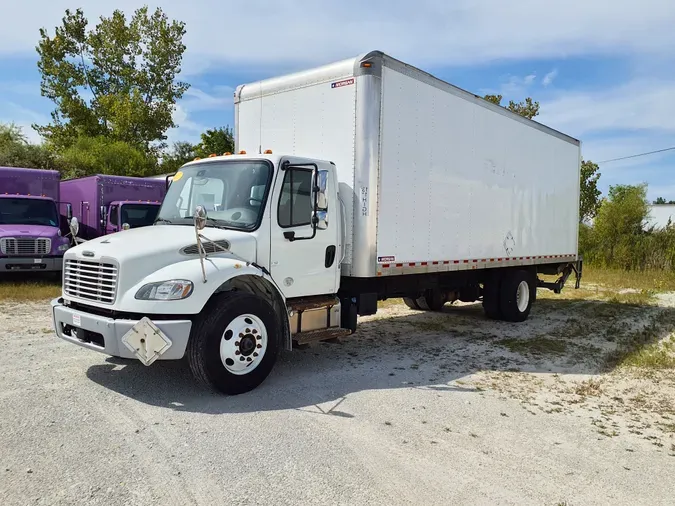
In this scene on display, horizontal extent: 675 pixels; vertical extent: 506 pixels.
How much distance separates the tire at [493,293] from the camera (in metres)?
10.6

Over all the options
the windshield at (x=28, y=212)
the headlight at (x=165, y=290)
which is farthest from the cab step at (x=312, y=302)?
the windshield at (x=28, y=212)

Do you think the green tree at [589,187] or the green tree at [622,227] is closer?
the green tree at [622,227]

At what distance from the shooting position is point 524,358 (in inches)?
307

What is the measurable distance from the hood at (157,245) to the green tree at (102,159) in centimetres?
2291

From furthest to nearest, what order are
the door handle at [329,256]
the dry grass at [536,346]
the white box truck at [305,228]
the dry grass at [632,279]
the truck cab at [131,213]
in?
the dry grass at [632,279], the truck cab at [131,213], the dry grass at [536,346], the door handle at [329,256], the white box truck at [305,228]

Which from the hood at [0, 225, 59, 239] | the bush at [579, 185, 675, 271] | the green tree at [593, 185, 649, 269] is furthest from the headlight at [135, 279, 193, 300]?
the green tree at [593, 185, 649, 269]

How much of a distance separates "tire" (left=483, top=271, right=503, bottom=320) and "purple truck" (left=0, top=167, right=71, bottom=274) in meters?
10.1

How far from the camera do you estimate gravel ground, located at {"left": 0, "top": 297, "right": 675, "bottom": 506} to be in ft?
12.2

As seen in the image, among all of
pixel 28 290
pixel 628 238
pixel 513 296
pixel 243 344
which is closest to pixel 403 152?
pixel 243 344

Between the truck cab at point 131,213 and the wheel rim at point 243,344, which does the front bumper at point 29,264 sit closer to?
the truck cab at point 131,213

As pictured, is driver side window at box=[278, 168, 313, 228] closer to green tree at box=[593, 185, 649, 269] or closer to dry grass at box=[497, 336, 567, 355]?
dry grass at box=[497, 336, 567, 355]

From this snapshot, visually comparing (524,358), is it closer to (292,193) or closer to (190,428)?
(292,193)

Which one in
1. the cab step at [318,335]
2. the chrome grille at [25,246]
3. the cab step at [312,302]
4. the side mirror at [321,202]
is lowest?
the cab step at [318,335]

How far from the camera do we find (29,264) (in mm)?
13367
